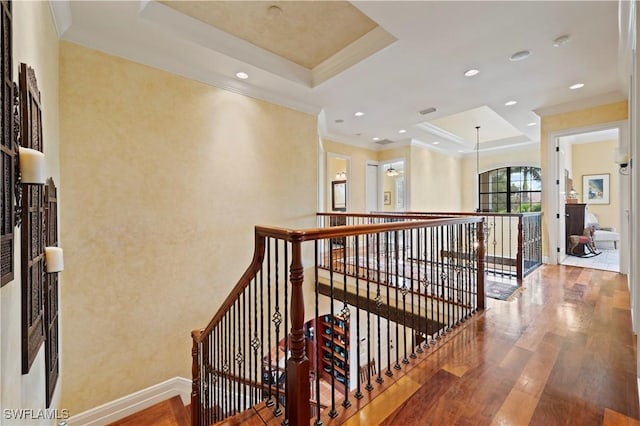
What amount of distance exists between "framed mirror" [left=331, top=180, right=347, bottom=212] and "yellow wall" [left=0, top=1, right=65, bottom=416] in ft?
20.4

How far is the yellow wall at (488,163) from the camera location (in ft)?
25.7

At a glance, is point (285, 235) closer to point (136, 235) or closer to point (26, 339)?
point (26, 339)

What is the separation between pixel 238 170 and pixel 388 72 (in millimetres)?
2413

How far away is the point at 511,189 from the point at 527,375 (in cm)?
810

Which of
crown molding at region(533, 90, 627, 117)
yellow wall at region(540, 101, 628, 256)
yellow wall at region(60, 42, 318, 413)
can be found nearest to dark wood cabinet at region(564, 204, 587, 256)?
yellow wall at region(540, 101, 628, 256)

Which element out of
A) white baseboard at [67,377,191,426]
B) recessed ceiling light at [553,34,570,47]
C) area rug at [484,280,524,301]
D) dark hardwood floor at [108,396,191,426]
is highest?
recessed ceiling light at [553,34,570,47]

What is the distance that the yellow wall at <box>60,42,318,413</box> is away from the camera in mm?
2701

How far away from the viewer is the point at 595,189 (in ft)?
25.6

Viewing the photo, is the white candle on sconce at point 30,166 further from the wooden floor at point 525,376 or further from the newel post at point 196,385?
the newel post at point 196,385

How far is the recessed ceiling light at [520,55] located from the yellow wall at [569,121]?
242 cm

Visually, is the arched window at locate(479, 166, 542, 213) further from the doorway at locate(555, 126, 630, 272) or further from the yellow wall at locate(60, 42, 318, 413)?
the yellow wall at locate(60, 42, 318, 413)

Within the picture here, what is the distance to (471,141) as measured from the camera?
8.29 m

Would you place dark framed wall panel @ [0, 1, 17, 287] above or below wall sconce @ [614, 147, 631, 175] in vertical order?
below

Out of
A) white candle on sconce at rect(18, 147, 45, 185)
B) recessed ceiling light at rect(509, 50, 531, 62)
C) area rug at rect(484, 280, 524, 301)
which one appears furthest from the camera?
area rug at rect(484, 280, 524, 301)
